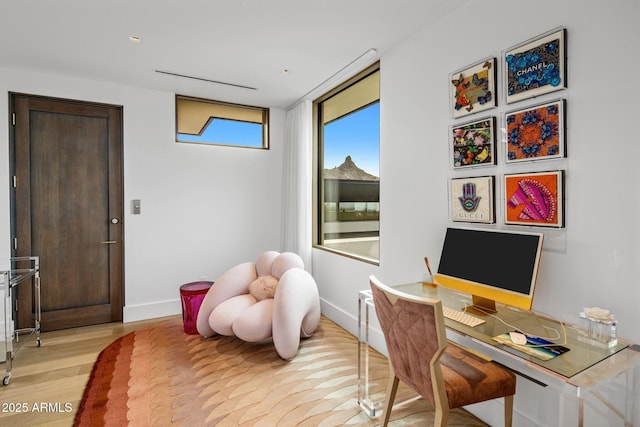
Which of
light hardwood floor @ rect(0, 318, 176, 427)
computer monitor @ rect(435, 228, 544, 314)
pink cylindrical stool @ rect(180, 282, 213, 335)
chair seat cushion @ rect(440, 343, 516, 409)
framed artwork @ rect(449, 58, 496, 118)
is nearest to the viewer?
chair seat cushion @ rect(440, 343, 516, 409)

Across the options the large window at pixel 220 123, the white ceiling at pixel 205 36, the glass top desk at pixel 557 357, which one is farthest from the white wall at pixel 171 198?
the glass top desk at pixel 557 357

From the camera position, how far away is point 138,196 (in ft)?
12.4

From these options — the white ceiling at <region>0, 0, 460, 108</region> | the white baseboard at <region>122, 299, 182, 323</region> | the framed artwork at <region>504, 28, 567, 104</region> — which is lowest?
the white baseboard at <region>122, 299, 182, 323</region>

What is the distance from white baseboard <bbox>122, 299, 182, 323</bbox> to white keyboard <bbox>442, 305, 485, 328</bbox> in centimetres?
327

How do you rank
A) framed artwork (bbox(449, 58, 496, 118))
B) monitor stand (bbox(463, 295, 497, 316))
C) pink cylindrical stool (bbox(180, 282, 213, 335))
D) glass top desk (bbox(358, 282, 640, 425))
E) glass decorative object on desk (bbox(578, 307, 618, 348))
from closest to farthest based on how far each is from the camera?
1. glass top desk (bbox(358, 282, 640, 425))
2. glass decorative object on desk (bbox(578, 307, 618, 348))
3. monitor stand (bbox(463, 295, 497, 316))
4. framed artwork (bbox(449, 58, 496, 118))
5. pink cylindrical stool (bbox(180, 282, 213, 335))

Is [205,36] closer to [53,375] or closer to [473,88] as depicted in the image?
[473,88]

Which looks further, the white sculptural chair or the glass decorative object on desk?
the white sculptural chair

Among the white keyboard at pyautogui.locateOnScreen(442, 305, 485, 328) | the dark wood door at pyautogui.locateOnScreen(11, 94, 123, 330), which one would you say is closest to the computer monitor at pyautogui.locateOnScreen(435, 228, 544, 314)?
the white keyboard at pyautogui.locateOnScreen(442, 305, 485, 328)

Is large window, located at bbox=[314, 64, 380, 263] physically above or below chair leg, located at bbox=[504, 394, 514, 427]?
above

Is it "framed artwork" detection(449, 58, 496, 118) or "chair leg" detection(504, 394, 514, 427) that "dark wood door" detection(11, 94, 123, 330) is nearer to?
"framed artwork" detection(449, 58, 496, 118)

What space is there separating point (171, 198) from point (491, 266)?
3449 mm

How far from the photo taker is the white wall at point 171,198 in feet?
12.2

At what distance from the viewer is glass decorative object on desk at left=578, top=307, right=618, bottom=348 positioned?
139 centimetres

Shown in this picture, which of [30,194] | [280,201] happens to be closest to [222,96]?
[280,201]
